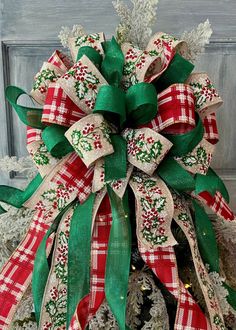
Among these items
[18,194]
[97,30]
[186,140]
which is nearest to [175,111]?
[186,140]

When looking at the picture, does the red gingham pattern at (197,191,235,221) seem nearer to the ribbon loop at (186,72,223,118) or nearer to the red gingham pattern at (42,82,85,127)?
the ribbon loop at (186,72,223,118)

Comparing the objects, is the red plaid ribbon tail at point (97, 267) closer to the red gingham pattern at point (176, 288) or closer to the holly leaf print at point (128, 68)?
the red gingham pattern at point (176, 288)

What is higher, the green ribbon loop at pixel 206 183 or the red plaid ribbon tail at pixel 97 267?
the green ribbon loop at pixel 206 183

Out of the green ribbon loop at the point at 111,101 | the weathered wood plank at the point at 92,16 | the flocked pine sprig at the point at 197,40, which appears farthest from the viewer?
the weathered wood plank at the point at 92,16

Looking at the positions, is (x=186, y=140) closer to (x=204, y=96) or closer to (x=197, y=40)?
(x=204, y=96)

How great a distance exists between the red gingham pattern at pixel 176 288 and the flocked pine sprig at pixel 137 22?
0.33 meters

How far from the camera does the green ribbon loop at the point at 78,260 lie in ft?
2.02

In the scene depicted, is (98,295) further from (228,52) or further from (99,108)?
(228,52)

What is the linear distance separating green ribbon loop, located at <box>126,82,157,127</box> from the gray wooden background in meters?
0.35

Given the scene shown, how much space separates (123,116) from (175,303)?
0.29 meters

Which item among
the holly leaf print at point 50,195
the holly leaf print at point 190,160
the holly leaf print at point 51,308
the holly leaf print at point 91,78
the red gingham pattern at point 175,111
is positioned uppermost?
the holly leaf print at point 91,78

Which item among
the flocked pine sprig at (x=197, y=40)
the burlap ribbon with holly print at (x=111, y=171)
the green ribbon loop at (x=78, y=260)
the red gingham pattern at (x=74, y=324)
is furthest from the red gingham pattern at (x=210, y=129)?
the red gingham pattern at (x=74, y=324)

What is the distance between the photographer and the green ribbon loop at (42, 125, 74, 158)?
63cm

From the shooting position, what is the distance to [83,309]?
0.61m
